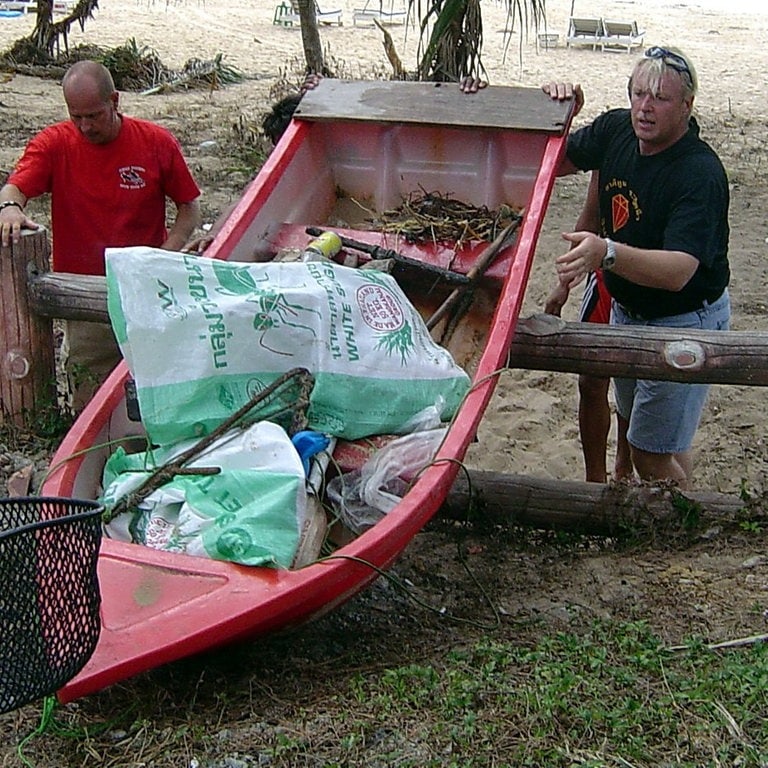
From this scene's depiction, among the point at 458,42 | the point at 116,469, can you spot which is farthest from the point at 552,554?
the point at 458,42

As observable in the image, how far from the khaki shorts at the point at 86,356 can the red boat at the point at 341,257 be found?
2.63 ft

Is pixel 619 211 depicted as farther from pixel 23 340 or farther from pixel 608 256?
pixel 23 340

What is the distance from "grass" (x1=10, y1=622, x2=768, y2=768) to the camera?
2.50 m

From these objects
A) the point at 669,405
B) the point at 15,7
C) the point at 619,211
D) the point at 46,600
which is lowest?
the point at 15,7

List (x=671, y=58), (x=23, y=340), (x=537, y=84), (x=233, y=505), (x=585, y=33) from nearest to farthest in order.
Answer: (x=233, y=505) → (x=671, y=58) → (x=23, y=340) → (x=537, y=84) → (x=585, y=33)

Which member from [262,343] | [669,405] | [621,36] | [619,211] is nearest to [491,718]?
[262,343]

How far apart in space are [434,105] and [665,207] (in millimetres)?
1625

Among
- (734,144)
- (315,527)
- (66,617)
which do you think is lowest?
(734,144)

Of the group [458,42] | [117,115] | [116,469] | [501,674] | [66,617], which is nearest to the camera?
[66,617]

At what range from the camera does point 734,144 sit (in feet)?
38.1

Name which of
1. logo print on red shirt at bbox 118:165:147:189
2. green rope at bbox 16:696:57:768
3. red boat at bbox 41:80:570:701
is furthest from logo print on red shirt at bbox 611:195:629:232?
green rope at bbox 16:696:57:768

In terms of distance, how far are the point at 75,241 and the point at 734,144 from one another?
868 centimetres

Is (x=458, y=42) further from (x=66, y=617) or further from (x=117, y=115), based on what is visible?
(x=66, y=617)

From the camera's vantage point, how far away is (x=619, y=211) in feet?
13.9
